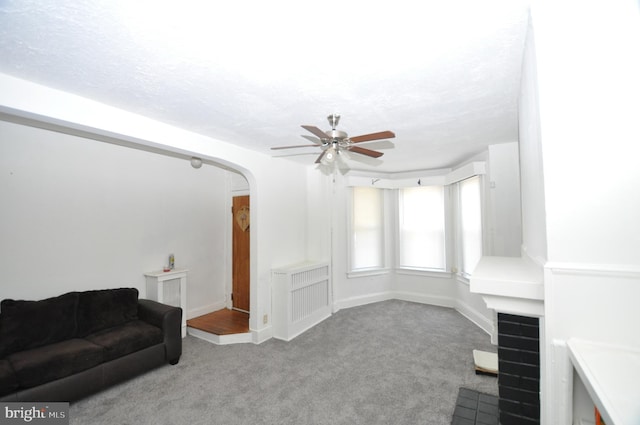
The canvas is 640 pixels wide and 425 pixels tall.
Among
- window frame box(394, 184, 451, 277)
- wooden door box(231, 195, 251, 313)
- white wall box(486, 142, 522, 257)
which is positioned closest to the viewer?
white wall box(486, 142, 522, 257)

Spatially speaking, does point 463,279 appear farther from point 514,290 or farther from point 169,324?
point 169,324

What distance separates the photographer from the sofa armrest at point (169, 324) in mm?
3082

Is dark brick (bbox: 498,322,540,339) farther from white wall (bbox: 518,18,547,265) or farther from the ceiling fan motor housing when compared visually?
the ceiling fan motor housing

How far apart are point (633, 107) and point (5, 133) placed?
4.67m

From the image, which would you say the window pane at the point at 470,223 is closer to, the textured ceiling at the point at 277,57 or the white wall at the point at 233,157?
the textured ceiling at the point at 277,57

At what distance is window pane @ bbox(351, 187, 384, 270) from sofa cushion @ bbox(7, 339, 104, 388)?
3.79m

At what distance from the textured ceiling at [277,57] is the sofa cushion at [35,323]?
6.83ft

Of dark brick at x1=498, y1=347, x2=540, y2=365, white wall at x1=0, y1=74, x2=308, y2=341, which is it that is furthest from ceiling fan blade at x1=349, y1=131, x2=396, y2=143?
white wall at x1=0, y1=74, x2=308, y2=341

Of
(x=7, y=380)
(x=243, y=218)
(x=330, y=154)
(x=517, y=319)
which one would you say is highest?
(x=330, y=154)

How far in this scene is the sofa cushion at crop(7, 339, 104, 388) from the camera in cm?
223

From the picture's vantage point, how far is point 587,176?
44.4 inches

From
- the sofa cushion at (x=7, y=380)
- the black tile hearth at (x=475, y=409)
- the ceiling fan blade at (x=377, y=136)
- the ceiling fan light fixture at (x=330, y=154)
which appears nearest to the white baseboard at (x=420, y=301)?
the black tile hearth at (x=475, y=409)

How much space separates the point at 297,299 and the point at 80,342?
92.7 inches

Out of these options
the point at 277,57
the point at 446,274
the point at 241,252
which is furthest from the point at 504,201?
the point at 241,252
